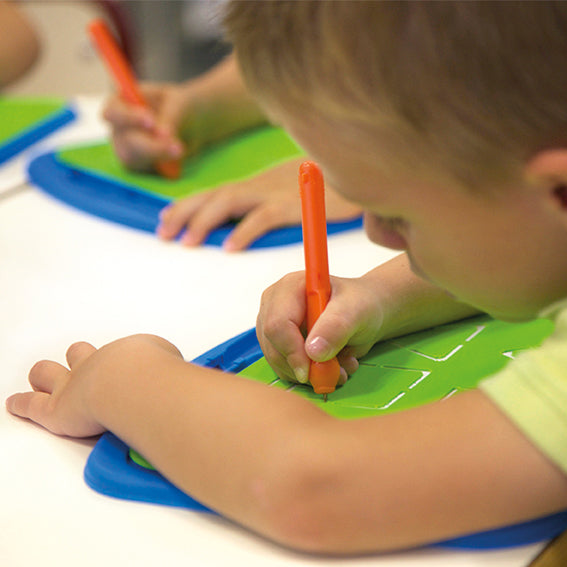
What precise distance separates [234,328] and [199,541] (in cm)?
21

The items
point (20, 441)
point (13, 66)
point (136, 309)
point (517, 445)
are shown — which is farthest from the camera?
point (13, 66)

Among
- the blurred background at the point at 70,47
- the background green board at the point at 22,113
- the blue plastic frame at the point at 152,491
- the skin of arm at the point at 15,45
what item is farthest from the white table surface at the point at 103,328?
the blurred background at the point at 70,47

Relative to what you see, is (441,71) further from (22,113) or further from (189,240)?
(22,113)

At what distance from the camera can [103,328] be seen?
60cm

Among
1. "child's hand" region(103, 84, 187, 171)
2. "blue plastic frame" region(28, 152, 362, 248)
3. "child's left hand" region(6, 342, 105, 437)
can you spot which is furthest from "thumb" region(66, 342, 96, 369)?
"child's hand" region(103, 84, 187, 171)

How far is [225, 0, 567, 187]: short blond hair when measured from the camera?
0.34 metres

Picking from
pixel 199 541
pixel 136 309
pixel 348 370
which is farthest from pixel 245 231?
pixel 199 541

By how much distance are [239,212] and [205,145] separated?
0.24 metres

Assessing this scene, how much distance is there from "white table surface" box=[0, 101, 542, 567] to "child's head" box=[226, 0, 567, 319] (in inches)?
5.4

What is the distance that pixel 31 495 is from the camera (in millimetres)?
440

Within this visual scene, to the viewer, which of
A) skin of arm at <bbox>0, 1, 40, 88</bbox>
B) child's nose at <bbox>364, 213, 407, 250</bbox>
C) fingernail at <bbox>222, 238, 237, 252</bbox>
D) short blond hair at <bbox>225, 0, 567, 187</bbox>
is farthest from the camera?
skin of arm at <bbox>0, 1, 40, 88</bbox>

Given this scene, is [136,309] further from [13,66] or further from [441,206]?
[13,66]

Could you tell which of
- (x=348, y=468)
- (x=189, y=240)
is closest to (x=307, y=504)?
(x=348, y=468)

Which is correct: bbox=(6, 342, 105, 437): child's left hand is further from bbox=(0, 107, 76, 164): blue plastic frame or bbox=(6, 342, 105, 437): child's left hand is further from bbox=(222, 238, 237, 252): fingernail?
bbox=(0, 107, 76, 164): blue plastic frame
